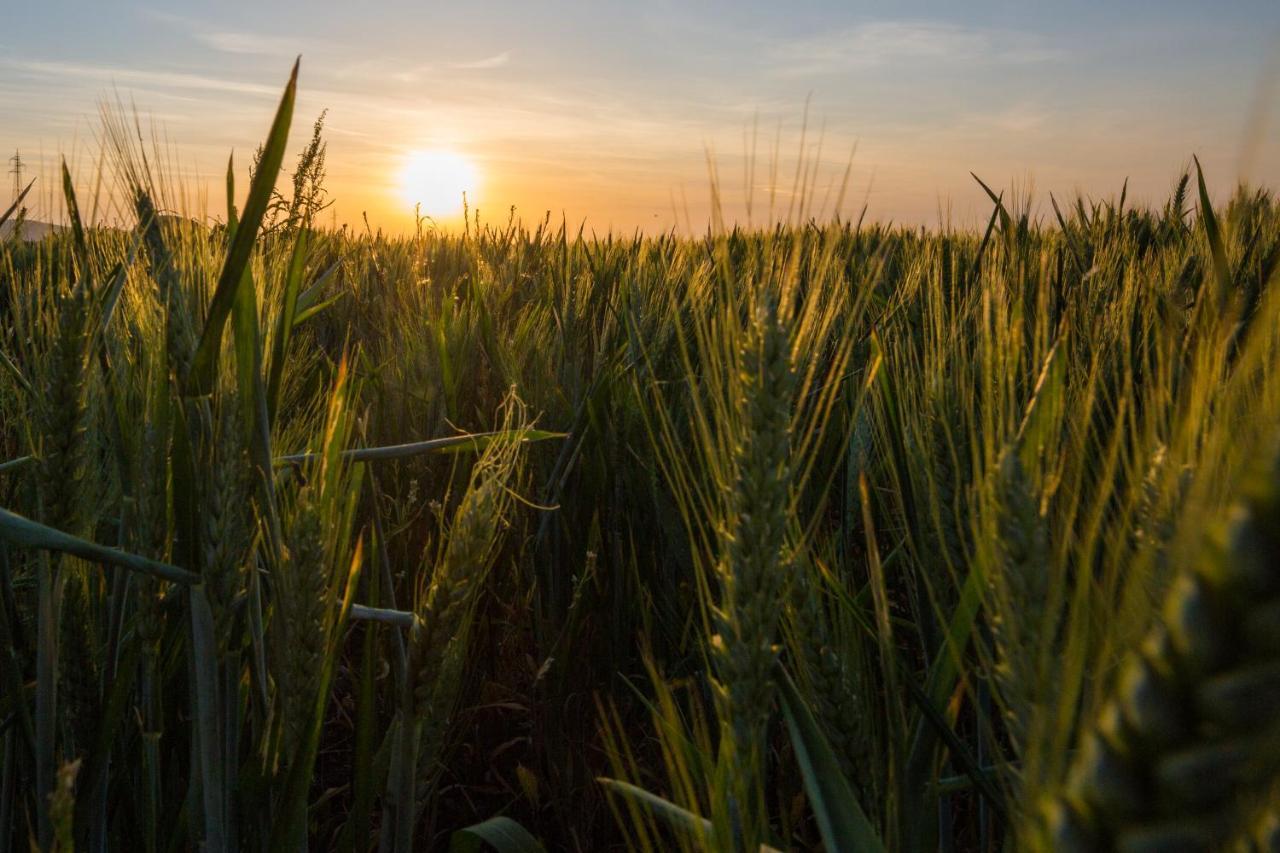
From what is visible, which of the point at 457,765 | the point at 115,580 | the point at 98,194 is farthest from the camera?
the point at 457,765

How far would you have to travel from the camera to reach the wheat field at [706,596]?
35cm

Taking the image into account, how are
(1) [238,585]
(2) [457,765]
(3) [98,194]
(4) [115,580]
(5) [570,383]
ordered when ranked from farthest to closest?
A: (5) [570,383] → (2) [457,765] → (3) [98,194] → (4) [115,580] → (1) [238,585]

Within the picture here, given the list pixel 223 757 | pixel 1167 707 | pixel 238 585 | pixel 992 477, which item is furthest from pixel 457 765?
pixel 1167 707

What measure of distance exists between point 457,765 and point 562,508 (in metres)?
0.52

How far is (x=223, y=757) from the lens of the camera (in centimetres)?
86

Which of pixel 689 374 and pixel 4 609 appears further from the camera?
pixel 4 609

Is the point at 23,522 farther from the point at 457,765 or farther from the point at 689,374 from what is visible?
the point at 457,765

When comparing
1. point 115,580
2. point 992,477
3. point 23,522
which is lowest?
point 115,580

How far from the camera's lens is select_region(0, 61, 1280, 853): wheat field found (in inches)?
13.7

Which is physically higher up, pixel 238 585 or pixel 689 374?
pixel 689 374

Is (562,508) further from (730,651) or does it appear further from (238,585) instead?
(730,651)

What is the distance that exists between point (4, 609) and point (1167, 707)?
3.61 ft

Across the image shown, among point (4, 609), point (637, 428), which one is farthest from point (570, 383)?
point (4, 609)

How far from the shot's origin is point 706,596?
31.6 inches
